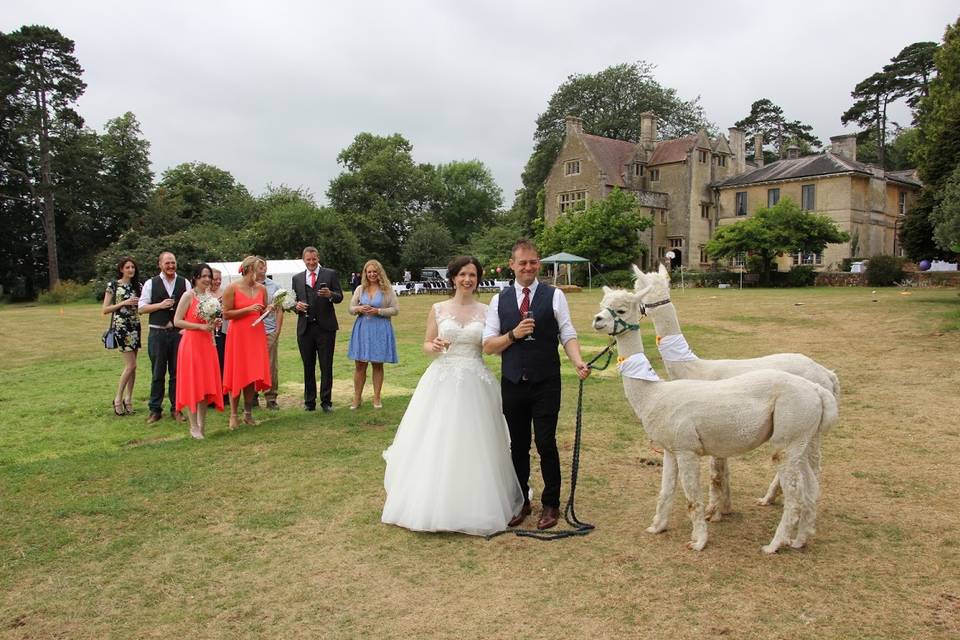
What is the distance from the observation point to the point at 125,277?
33.7ft

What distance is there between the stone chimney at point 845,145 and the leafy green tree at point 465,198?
39775mm

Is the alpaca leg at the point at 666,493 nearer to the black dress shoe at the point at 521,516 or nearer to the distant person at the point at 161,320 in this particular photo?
the black dress shoe at the point at 521,516

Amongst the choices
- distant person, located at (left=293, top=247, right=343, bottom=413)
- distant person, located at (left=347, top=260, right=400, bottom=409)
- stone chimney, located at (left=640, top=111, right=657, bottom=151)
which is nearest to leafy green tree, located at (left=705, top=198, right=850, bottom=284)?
stone chimney, located at (left=640, top=111, right=657, bottom=151)

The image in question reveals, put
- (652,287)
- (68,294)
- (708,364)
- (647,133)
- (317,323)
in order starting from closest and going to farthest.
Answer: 1. (652,287)
2. (708,364)
3. (317,323)
4. (68,294)
5. (647,133)

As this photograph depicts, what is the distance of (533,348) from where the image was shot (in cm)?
557

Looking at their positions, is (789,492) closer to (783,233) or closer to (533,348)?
(533,348)

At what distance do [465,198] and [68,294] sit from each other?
48.2 meters

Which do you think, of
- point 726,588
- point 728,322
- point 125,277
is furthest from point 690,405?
point 728,322

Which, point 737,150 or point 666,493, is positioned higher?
point 737,150

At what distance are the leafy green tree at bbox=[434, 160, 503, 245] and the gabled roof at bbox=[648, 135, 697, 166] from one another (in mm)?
28834

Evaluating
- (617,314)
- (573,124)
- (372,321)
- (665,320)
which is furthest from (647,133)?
(617,314)

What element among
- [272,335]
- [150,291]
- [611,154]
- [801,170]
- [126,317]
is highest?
[611,154]

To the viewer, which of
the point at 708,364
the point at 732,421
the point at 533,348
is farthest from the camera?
the point at 708,364

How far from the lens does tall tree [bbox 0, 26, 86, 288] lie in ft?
157
